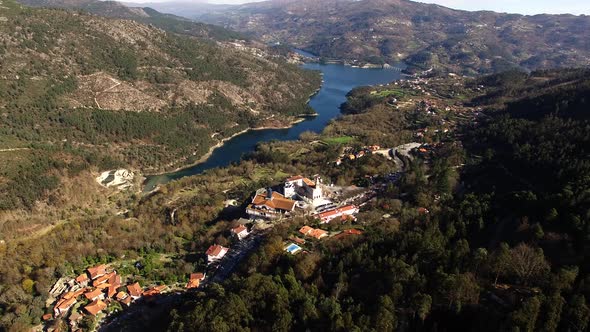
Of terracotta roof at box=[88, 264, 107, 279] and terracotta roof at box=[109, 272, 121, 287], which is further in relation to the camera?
terracotta roof at box=[88, 264, 107, 279]

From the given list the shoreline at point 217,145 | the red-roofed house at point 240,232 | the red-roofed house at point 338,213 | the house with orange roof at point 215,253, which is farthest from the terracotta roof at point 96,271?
the shoreline at point 217,145

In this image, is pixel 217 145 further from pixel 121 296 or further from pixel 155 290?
pixel 121 296

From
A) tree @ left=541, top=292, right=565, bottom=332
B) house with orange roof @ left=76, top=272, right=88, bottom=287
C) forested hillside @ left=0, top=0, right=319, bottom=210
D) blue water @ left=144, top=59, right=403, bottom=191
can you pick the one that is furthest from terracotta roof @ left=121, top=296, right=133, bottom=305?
blue water @ left=144, top=59, right=403, bottom=191

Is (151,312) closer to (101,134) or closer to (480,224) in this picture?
(480,224)

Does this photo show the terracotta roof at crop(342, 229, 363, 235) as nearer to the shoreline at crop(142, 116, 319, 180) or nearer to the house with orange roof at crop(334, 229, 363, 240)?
the house with orange roof at crop(334, 229, 363, 240)

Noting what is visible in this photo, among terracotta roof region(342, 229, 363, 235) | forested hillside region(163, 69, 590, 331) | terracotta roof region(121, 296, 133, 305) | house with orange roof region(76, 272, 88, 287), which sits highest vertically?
forested hillside region(163, 69, 590, 331)

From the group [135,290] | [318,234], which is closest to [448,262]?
[318,234]
